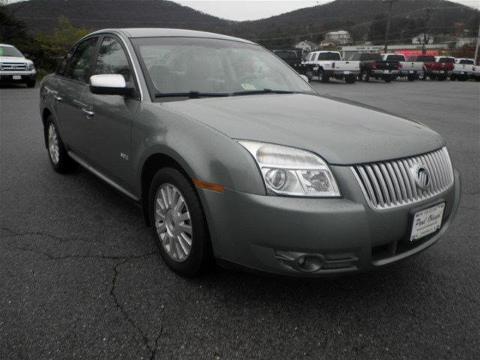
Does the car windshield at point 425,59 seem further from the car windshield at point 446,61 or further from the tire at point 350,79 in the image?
the tire at point 350,79

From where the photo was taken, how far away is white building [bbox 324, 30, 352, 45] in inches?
3579

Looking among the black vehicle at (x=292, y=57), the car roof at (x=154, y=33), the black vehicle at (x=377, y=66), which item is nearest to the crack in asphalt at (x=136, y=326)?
the car roof at (x=154, y=33)

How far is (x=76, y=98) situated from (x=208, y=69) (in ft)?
4.68

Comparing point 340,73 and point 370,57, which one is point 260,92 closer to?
point 340,73

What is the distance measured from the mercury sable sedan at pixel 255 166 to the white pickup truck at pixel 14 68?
1508cm

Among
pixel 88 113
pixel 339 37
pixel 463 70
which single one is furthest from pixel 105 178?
Answer: pixel 339 37

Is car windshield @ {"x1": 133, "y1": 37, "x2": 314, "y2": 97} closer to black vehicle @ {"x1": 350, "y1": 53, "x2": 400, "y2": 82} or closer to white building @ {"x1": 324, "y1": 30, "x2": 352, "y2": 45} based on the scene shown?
black vehicle @ {"x1": 350, "y1": 53, "x2": 400, "y2": 82}

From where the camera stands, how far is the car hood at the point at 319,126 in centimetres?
223

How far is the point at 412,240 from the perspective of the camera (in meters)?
2.33

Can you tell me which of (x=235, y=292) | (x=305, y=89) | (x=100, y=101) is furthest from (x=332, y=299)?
(x=100, y=101)

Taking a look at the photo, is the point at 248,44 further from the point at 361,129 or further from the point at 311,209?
the point at 311,209

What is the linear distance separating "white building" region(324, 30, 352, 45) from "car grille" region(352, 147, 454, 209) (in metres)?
92.4

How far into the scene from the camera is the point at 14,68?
53.9ft

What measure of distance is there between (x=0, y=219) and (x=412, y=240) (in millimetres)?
3253
